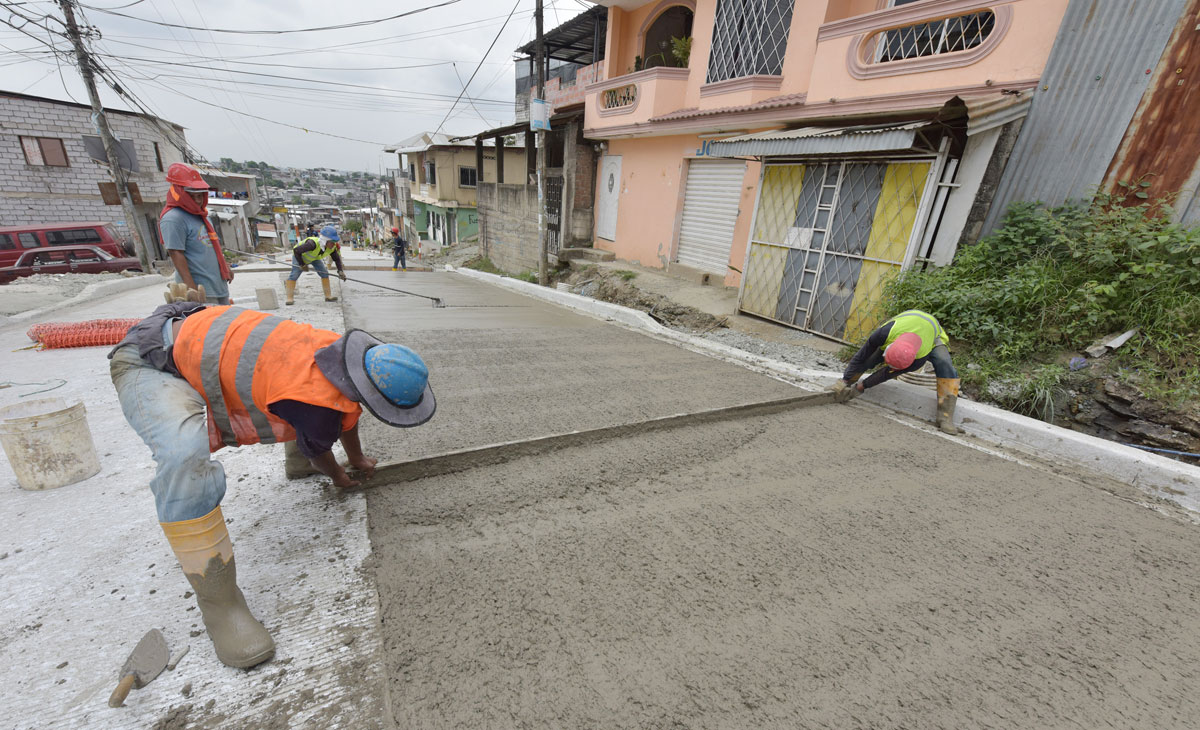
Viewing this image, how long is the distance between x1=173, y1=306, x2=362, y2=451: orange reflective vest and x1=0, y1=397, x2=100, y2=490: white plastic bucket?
2.99 feet

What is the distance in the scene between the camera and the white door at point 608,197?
32.2 ft

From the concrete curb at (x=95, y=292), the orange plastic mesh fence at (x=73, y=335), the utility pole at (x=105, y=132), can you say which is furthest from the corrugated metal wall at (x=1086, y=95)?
the utility pole at (x=105, y=132)

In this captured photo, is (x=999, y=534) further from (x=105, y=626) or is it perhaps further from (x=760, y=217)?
(x=760, y=217)

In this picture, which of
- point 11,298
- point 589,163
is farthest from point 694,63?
point 11,298

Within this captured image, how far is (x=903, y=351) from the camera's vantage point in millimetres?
2926

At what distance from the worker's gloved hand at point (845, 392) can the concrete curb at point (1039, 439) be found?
134 millimetres

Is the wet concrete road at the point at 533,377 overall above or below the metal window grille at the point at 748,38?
below

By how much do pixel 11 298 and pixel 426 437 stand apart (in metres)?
7.50

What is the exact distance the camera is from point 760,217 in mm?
5980

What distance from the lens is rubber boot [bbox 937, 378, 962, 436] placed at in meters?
3.08

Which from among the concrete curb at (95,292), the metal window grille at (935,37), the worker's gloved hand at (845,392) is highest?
the metal window grille at (935,37)

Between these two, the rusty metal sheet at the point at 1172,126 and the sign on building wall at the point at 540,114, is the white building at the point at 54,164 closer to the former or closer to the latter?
the sign on building wall at the point at 540,114

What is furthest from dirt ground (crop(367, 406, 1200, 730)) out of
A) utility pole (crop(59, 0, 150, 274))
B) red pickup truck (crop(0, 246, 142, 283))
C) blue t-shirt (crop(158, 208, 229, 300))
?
red pickup truck (crop(0, 246, 142, 283))

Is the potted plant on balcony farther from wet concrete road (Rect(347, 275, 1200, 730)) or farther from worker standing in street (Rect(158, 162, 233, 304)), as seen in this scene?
wet concrete road (Rect(347, 275, 1200, 730))
